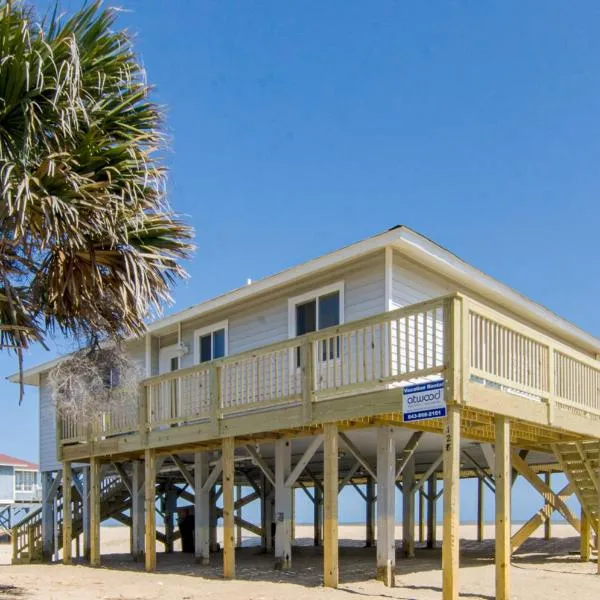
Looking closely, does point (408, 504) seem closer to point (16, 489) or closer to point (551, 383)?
point (551, 383)

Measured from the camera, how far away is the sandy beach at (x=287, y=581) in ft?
41.8

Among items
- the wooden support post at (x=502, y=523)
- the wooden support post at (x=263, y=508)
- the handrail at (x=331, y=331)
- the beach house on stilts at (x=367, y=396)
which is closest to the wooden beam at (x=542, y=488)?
the beach house on stilts at (x=367, y=396)

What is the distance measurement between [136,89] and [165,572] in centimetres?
964

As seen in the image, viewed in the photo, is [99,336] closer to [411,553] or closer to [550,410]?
[550,410]

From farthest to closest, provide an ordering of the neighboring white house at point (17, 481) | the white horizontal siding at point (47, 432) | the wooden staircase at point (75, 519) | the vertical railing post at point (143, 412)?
the neighboring white house at point (17, 481) → the white horizontal siding at point (47, 432) → the wooden staircase at point (75, 519) → the vertical railing post at point (143, 412)

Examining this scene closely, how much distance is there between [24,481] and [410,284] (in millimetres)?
52071

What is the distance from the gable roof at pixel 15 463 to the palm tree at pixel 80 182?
159ft

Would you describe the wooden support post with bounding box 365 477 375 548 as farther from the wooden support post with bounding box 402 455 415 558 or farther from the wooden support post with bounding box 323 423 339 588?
the wooden support post with bounding box 323 423 339 588

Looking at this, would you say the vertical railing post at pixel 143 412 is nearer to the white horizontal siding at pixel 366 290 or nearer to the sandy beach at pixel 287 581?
the sandy beach at pixel 287 581

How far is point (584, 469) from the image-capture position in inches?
646

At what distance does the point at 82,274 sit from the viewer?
40.4ft

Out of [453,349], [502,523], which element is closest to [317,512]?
[502,523]

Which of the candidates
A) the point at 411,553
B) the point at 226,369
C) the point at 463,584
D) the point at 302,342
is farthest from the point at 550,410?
the point at 411,553

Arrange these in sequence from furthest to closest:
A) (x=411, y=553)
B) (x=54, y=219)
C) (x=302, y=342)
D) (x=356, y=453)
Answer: (x=411, y=553) → (x=356, y=453) → (x=302, y=342) → (x=54, y=219)
